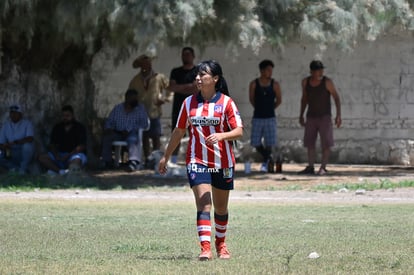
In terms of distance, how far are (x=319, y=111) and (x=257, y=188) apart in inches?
110

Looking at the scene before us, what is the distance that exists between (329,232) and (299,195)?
548 cm

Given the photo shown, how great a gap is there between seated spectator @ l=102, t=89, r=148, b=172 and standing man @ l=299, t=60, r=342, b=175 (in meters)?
3.13

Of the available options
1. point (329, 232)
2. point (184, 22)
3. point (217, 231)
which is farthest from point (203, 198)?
point (184, 22)

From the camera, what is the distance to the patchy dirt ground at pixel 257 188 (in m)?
15.3

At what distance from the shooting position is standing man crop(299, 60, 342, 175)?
18984mm

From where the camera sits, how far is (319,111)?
19.1 meters

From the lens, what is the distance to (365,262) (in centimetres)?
789

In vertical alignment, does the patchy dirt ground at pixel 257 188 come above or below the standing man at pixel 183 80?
below

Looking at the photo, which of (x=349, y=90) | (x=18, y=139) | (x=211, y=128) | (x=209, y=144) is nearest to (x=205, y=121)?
(x=211, y=128)

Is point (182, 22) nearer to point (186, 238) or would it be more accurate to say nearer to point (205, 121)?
point (186, 238)

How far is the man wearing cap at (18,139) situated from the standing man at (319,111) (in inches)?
203

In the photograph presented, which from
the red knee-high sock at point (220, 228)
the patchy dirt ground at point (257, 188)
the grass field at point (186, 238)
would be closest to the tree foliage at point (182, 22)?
the patchy dirt ground at point (257, 188)

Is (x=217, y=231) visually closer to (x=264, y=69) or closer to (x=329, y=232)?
(x=329, y=232)

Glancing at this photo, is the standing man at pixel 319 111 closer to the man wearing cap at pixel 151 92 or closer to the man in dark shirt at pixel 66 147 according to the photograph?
the man wearing cap at pixel 151 92
